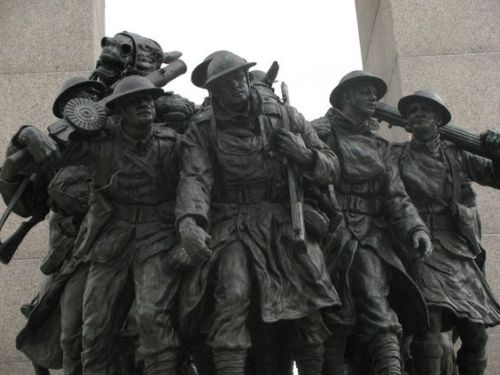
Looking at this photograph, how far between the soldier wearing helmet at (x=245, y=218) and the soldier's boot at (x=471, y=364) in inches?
64.8

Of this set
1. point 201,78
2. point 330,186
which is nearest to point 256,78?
point 201,78

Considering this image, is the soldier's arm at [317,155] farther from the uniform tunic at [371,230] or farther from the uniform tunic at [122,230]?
the uniform tunic at [122,230]

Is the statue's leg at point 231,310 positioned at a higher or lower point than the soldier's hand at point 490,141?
lower

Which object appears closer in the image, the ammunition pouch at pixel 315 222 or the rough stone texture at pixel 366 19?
the ammunition pouch at pixel 315 222

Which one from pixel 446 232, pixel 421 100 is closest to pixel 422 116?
pixel 421 100

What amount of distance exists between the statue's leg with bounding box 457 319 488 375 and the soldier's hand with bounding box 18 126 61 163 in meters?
3.62

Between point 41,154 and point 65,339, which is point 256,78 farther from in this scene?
point 65,339

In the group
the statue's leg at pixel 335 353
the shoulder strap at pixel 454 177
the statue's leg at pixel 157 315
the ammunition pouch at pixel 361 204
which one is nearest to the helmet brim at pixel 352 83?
the shoulder strap at pixel 454 177

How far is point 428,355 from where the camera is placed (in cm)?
809

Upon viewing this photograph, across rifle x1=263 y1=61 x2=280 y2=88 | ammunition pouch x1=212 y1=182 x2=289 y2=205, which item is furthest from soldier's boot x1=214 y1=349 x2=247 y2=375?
rifle x1=263 y1=61 x2=280 y2=88

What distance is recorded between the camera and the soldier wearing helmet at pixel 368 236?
7.62 m

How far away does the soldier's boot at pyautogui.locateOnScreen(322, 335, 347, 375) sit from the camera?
782cm

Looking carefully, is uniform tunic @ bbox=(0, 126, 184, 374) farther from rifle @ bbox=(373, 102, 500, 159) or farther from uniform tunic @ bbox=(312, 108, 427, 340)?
rifle @ bbox=(373, 102, 500, 159)

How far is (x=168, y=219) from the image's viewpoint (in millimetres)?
7652
